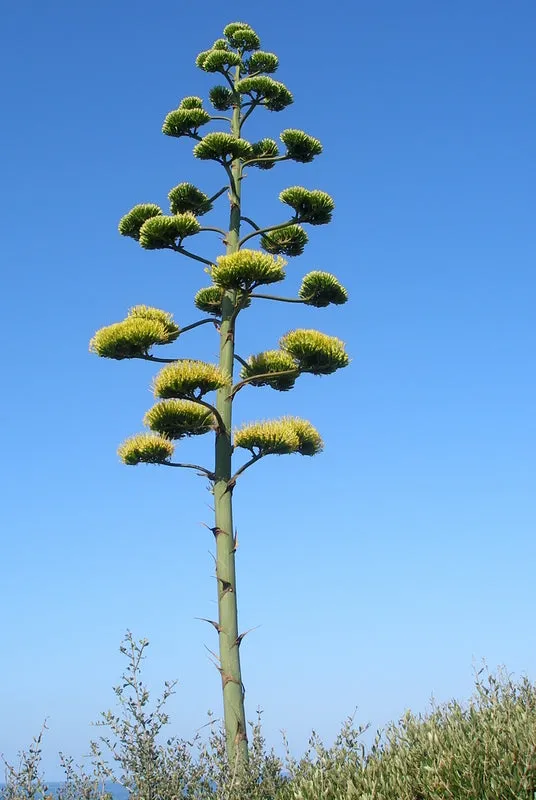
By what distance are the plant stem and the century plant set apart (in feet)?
0.04

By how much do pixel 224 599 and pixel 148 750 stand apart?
8.01ft

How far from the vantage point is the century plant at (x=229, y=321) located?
912cm

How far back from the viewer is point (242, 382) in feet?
32.7

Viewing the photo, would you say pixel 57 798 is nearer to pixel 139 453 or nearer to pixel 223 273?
pixel 139 453

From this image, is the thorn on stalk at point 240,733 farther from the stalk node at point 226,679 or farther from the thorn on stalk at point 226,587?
the thorn on stalk at point 226,587

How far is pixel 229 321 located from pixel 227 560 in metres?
3.03

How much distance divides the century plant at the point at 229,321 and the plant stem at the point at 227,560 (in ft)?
0.04

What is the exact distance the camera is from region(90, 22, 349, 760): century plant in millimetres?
9125

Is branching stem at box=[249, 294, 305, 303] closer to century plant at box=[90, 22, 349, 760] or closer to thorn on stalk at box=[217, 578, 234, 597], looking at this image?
century plant at box=[90, 22, 349, 760]

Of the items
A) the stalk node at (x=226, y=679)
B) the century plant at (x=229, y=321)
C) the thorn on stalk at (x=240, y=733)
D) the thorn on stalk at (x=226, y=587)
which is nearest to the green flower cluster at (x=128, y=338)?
the century plant at (x=229, y=321)

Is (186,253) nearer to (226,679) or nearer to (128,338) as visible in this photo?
(128,338)

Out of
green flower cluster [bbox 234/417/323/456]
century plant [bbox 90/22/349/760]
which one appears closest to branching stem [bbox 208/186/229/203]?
century plant [bbox 90/22/349/760]

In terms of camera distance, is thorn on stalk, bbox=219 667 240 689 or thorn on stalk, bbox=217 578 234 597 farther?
thorn on stalk, bbox=217 578 234 597

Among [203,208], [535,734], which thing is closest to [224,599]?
[535,734]
